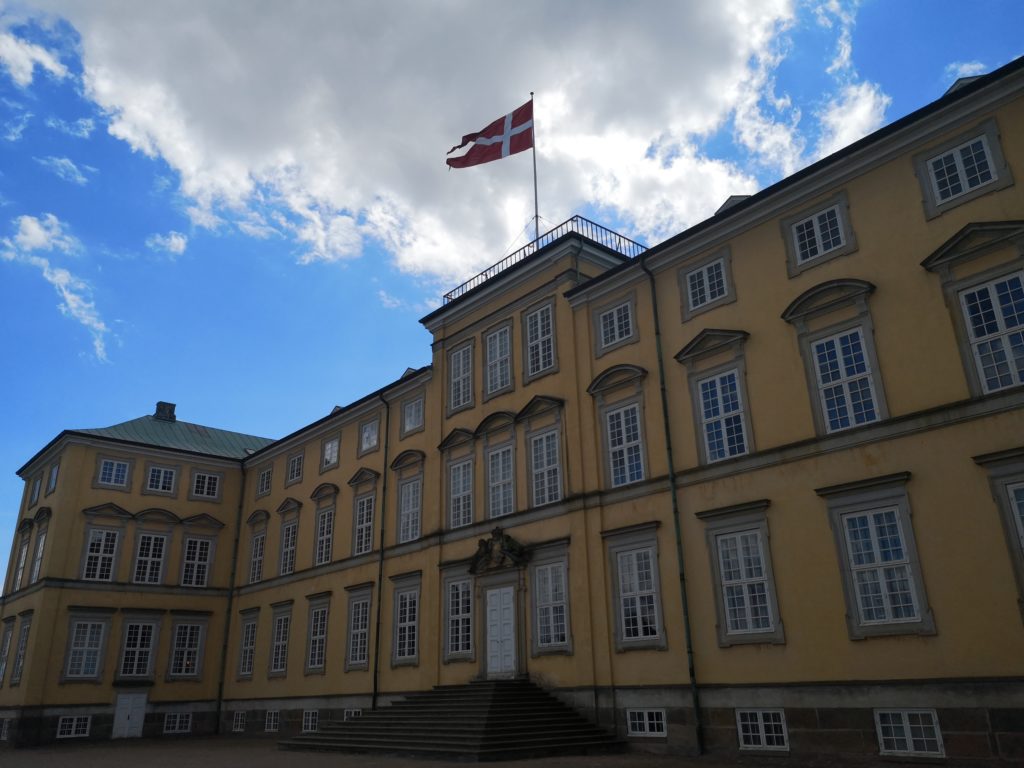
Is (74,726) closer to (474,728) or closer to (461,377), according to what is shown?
(461,377)

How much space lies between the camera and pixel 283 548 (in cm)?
4500

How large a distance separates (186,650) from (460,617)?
73.9 feet

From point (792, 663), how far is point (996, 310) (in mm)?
9974

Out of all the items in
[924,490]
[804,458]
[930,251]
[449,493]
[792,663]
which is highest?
[930,251]

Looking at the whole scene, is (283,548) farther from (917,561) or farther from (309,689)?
(917,561)

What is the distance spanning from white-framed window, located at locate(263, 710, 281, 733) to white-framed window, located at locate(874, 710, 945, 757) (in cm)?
3017

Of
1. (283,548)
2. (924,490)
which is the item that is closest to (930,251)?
(924,490)

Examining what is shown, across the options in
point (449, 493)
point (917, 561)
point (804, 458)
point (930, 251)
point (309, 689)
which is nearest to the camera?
point (917, 561)

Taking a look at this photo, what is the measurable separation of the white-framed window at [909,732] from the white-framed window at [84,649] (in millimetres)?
38889

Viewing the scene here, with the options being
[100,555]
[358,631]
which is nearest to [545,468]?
[358,631]

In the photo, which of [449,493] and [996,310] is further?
[449,493]

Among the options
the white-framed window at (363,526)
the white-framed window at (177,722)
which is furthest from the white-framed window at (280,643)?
the white-framed window at (177,722)

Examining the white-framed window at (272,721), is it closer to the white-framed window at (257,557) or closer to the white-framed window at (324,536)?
the white-framed window at (324,536)

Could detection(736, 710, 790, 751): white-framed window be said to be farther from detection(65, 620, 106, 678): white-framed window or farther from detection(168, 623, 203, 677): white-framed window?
detection(65, 620, 106, 678): white-framed window
